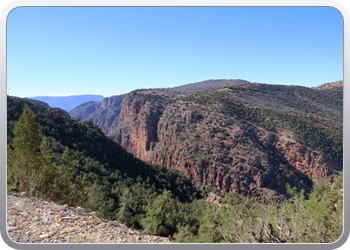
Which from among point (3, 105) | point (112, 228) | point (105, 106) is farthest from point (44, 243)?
point (105, 106)

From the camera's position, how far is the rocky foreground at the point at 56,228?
8.65ft

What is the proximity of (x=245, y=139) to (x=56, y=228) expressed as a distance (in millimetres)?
27359

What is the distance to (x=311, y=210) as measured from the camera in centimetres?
371

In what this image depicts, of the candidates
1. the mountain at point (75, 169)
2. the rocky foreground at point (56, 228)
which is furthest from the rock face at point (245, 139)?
the rocky foreground at point (56, 228)

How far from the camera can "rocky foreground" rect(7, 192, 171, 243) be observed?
2.64 metres

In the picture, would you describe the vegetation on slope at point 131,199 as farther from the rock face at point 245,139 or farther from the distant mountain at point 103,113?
the distant mountain at point 103,113

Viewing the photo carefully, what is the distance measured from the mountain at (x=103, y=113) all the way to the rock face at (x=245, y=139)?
50.9 m

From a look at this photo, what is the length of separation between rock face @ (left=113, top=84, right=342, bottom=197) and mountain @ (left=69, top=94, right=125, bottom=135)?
167ft

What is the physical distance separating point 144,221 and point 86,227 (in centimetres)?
587

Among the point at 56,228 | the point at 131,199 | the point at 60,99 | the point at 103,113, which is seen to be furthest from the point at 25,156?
the point at 103,113

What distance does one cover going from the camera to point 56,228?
2785 millimetres

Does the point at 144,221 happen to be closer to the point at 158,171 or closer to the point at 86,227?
the point at 86,227

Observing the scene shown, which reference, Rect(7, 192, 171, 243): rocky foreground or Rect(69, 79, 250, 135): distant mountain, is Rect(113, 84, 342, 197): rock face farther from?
Rect(69, 79, 250, 135): distant mountain

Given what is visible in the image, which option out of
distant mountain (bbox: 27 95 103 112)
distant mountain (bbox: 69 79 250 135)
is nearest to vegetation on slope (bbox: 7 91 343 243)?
distant mountain (bbox: 27 95 103 112)
